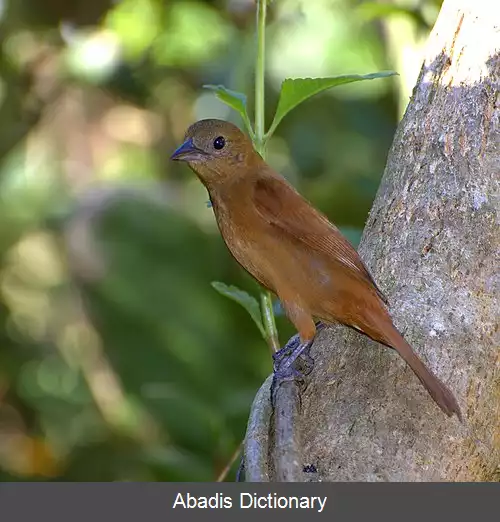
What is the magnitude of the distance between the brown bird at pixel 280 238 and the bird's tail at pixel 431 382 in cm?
28

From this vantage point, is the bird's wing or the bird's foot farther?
the bird's wing

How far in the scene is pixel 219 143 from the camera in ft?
11.5

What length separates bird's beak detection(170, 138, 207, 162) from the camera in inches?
136

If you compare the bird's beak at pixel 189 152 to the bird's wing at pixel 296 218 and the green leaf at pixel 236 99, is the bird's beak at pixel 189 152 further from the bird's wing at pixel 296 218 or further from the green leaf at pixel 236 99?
the green leaf at pixel 236 99

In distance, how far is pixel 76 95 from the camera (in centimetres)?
698

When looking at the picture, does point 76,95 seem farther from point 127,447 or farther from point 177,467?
point 177,467

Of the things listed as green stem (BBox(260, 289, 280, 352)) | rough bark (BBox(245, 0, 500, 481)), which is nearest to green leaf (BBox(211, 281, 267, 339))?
green stem (BBox(260, 289, 280, 352))

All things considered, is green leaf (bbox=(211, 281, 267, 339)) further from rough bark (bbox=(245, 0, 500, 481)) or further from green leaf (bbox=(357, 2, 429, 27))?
green leaf (bbox=(357, 2, 429, 27))

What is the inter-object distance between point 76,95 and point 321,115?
1.93 meters

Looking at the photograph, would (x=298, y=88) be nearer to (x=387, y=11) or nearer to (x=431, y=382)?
(x=387, y=11)

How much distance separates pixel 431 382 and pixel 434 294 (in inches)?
12.8

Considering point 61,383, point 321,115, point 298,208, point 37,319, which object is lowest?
point 61,383

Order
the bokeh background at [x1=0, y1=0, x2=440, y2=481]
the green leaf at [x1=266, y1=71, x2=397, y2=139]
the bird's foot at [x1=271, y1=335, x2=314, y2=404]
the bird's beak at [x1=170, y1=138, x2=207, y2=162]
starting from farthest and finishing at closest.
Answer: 1. the bokeh background at [x1=0, y1=0, x2=440, y2=481]
2. the bird's beak at [x1=170, y1=138, x2=207, y2=162]
3. the green leaf at [x1=266, y1=71, x2=397, y2=139]
4. the bird's foot at [x1=271, y1=335, x2=314, y2=404]

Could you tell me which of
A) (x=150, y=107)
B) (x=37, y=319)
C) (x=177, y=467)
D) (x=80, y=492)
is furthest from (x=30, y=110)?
(x=80, y=492)
